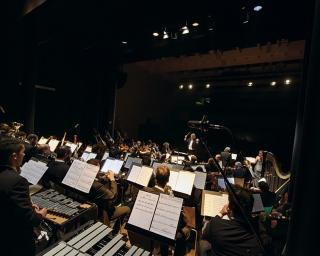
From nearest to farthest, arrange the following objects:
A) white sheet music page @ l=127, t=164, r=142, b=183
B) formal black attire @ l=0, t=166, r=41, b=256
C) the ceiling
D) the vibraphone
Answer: the vibraphone, formal black attire @ l=0, t=166, r=41, b=256, white sheet music page @ l=127, t=164, r=142, b=183, the ceiling

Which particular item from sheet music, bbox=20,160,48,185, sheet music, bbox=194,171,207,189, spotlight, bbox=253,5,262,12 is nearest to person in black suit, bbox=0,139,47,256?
sheet music, bbox=20,160,48,185

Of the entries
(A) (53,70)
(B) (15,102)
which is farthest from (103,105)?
(B) (15,102)

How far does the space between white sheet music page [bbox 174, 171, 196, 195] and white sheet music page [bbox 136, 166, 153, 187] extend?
573 millimetres

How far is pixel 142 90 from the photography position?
60.7 ft

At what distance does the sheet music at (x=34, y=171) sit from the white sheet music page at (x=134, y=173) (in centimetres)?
203

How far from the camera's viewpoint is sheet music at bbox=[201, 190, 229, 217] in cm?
392

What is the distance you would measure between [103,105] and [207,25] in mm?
8064

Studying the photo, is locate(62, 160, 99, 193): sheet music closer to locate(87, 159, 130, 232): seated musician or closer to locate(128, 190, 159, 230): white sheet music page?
locate(87, 159, 130, 232): seated musician

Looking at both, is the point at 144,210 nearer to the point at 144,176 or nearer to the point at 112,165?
the point at 144,176

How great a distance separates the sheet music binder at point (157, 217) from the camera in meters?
2.72

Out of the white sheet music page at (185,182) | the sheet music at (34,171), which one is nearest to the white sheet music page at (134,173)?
the white sheet music page at (185,182)

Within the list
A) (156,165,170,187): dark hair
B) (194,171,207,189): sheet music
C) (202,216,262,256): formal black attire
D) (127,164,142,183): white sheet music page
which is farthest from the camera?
(194,171,207,189): sheet music

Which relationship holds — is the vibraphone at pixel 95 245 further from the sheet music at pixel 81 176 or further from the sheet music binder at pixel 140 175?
the sheet music binder at pixel 140 175


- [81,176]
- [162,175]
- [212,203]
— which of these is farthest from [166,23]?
[212,203]
